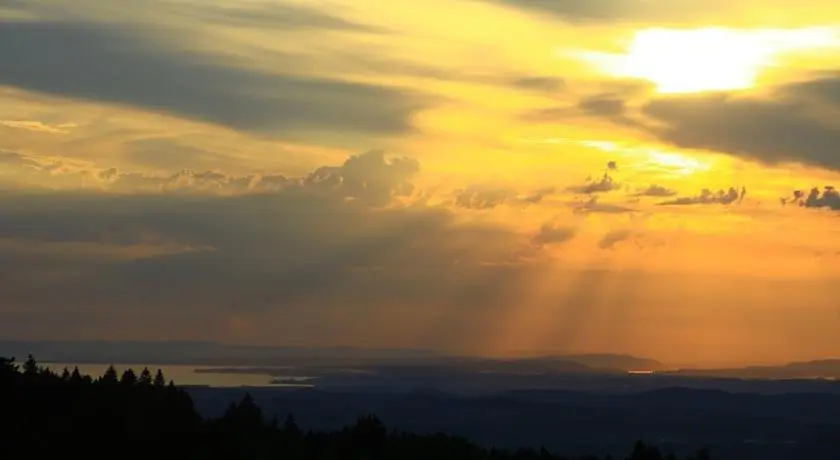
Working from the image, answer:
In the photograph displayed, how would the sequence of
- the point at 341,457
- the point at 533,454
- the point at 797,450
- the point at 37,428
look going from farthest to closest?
the point at 797,450
the point at 533,454
the point at 341,457
the point at 37,428

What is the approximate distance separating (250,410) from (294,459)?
15774 millimetres

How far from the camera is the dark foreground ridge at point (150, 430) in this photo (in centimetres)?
8775

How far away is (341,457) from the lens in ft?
345

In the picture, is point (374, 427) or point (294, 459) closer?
point (294, 459)

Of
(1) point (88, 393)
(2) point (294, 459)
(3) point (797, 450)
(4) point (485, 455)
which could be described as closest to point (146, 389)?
(1) point (88, 393)

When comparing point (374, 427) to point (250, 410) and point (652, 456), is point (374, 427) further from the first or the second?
point (652, 456)

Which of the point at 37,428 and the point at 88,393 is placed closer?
the point at 37,428

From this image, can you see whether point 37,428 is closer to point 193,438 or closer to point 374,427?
point 193,438

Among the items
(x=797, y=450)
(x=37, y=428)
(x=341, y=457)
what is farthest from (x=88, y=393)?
(x=797, y=450)

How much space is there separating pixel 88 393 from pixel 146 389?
19.2 ft

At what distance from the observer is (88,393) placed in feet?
329

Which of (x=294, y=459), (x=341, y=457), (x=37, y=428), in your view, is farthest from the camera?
(x=341, y=457)

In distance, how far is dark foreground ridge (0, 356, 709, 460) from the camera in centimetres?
8775

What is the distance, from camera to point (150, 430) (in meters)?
90.9
